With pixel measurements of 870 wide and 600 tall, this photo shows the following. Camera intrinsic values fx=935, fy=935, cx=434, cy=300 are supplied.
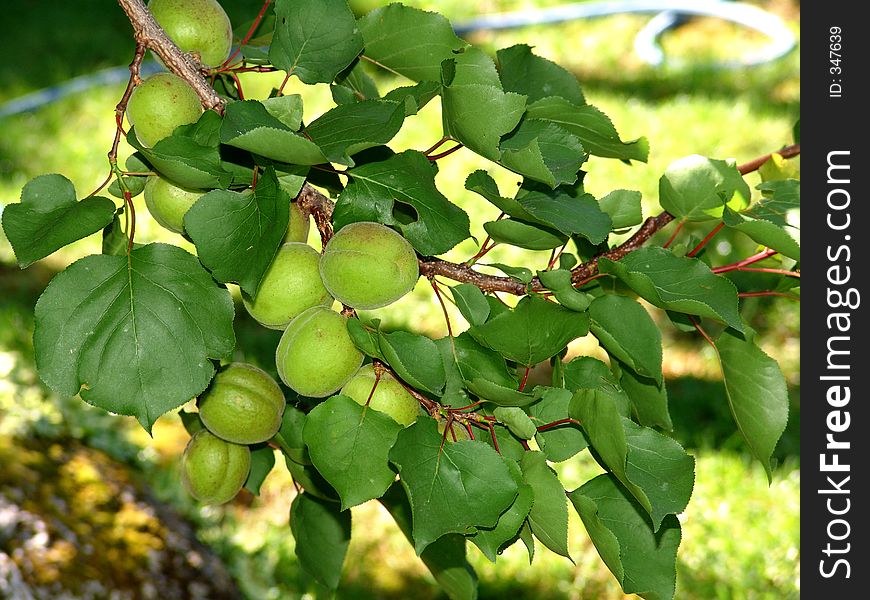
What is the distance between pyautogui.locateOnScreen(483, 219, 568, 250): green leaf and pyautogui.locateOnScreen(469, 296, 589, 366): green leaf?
0.28 feet

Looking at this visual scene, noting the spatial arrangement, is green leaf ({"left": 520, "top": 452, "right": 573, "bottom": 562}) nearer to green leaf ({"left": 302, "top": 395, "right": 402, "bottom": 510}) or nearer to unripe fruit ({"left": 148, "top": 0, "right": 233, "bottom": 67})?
green leaf ({"left": 302, "top": 395, "right": 402, "bottom": 510})

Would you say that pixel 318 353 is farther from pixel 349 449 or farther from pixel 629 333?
pixel 629 333

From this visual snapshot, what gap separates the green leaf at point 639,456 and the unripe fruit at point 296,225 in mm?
350

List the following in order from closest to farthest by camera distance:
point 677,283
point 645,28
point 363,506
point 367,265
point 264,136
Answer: point 264,136, point 367,265, point 677,283, point 363,506, point 645,28

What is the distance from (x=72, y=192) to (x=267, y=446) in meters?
0.43

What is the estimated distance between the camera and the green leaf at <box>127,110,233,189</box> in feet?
2.98

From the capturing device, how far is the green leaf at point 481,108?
3.14 feet

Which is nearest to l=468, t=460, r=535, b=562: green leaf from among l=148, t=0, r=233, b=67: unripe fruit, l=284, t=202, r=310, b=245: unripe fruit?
l=284, t=202, r=310, b=245: unripe fruit

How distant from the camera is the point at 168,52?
3.41 ft

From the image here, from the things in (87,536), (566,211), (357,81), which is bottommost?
(87,536)

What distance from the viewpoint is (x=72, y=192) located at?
994mm

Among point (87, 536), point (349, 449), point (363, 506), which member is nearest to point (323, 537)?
point (349, 449)

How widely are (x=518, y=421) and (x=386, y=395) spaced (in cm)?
14

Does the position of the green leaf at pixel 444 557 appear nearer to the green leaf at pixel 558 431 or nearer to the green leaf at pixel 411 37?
the green leaf at pixel 558 431
